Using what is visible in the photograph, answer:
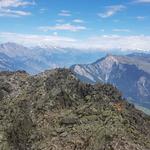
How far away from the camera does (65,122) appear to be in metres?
97.1

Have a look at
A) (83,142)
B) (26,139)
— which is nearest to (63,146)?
(83,142)

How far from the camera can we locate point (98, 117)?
98125 millimetres

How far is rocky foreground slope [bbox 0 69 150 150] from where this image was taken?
8612 cm

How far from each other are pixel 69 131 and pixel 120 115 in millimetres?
17013

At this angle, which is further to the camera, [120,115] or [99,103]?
[99,103]

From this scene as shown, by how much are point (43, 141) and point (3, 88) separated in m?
55.9

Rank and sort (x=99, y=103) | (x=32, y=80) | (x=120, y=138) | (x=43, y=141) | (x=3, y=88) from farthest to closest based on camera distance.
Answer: (x=32, y=80)
(x=3, y=88)
(x=99, y=103)
(x=43, y=141)
(x=120, y=138)

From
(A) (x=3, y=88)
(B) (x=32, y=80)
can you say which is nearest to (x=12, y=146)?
(A) (x=3, y=88)

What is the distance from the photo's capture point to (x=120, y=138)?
84.5 m

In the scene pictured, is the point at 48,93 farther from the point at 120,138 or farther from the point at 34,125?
the point at 120,138

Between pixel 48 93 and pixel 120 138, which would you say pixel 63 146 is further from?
pixel 48 93

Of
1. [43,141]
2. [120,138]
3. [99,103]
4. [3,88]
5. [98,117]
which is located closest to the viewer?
[120,138]

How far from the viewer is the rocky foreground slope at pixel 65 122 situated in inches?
3391

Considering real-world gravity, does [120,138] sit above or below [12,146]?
above
